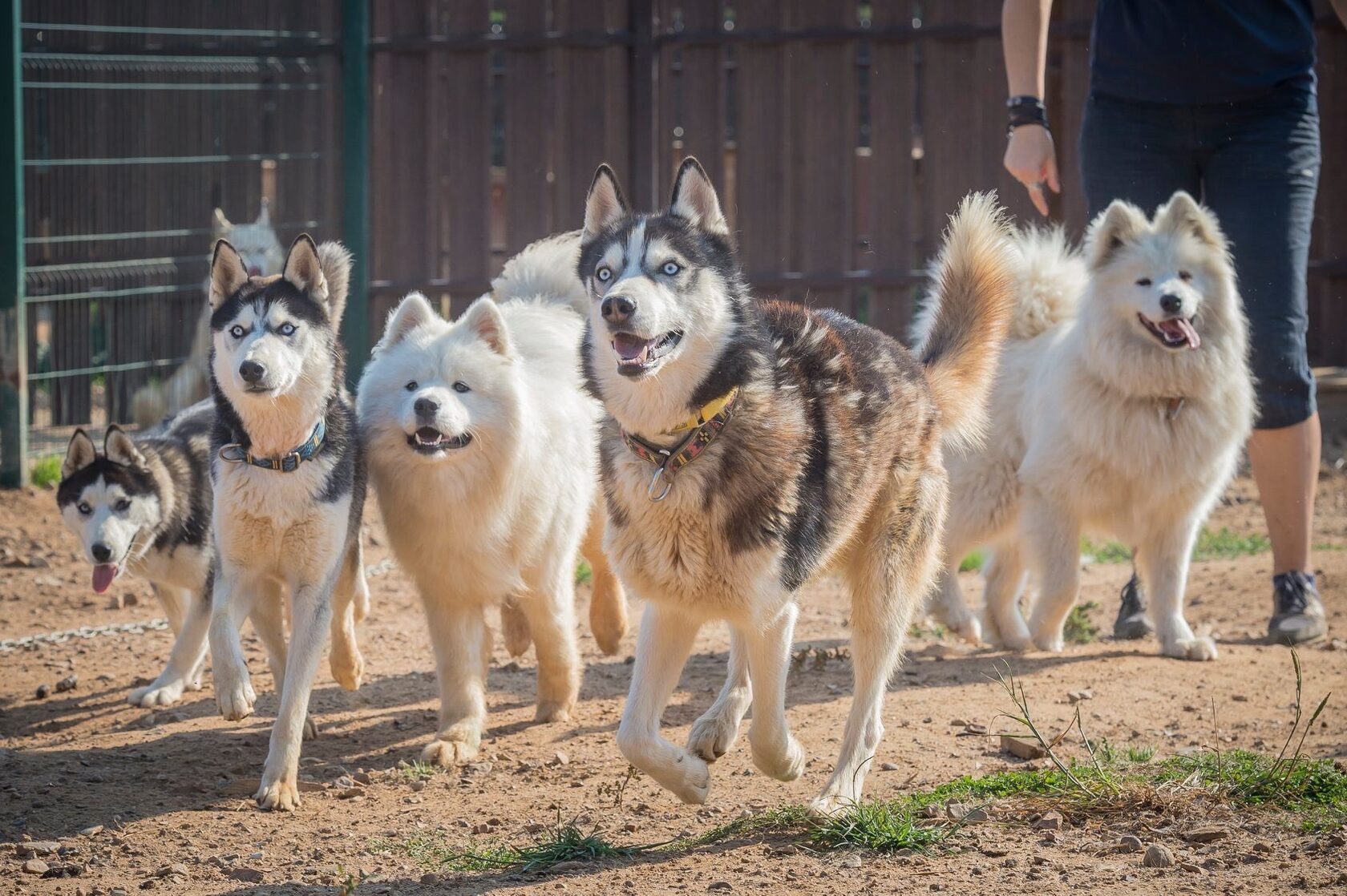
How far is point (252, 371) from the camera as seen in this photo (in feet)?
12.8

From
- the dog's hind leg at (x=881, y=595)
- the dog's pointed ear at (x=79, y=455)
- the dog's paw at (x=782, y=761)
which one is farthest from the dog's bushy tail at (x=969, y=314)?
the dog's pointed ear at (x=79, y=455)

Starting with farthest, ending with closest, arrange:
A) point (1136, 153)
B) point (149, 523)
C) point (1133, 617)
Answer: point (1133, 617)
point (1136, 153)
point (149, 523)

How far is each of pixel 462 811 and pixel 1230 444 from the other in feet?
10.4

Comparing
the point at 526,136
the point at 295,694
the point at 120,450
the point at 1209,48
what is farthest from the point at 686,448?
the point at 526,136

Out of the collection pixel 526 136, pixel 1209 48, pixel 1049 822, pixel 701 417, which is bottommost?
pixel 1049 822

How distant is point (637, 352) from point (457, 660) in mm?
1574

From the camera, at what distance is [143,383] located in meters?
8.48

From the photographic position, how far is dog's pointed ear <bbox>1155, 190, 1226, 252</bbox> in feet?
16.9

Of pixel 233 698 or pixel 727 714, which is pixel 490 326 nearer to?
pixel 233 698

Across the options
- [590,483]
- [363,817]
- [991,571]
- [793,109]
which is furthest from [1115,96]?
[793,109]

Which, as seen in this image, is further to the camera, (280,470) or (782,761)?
(280,470)

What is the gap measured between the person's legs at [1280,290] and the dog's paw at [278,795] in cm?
356

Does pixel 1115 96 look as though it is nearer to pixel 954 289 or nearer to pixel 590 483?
pixel 954 289

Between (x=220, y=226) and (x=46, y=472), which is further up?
(x=220, y=226)
